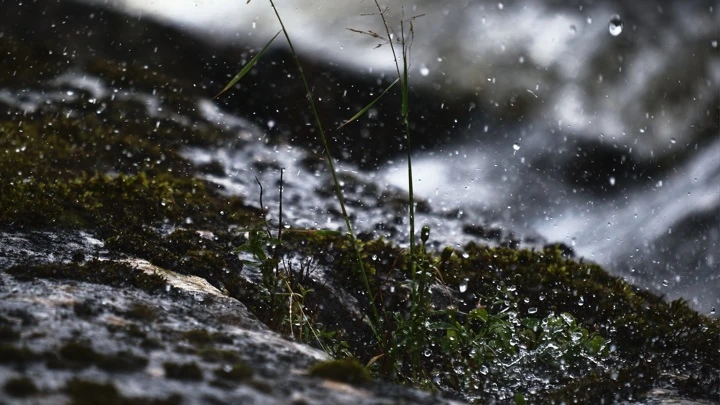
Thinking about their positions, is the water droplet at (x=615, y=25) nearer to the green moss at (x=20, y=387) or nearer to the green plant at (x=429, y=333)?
the green plant at (x=429, y=333)

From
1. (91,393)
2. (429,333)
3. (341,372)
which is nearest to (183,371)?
(91,393)

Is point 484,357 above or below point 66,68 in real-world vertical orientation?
below

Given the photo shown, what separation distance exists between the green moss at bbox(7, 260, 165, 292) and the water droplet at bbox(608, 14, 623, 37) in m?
7.46

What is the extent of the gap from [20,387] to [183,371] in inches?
11.5

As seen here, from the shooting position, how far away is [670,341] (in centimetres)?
365

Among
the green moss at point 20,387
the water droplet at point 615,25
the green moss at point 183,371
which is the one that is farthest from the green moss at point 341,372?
the water droplet at point 615,25

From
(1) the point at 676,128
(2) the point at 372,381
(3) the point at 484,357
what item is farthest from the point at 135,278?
(1) the point at 676,128

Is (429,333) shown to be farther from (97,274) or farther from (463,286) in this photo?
(97,274)

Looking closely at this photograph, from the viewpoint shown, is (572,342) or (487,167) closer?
(572,342)

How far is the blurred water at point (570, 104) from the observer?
7.10 metres

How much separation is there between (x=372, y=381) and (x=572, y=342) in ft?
6.38

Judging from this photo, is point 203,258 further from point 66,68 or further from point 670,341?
point 66,68

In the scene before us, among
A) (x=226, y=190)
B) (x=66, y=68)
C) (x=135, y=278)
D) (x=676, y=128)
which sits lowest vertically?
(x=135, y=278)

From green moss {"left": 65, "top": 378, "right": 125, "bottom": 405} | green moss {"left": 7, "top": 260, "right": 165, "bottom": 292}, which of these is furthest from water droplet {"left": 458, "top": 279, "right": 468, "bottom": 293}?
green moss {"left": 65, "top": 378, "right": 125, "bottom": 405}
